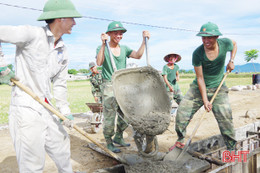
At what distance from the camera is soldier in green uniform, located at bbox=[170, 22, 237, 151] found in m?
3.39

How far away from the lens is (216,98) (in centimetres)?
352

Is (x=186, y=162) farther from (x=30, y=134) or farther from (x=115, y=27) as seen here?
(x=115, y=27)

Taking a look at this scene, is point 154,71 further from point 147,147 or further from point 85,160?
point 85,160

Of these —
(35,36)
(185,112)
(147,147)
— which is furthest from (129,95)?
(35,36)

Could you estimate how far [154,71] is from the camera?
3.02 metres

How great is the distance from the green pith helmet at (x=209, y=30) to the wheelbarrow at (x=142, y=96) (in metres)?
0.89

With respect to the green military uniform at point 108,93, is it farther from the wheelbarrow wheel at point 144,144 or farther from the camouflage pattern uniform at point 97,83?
the camouflage pattern uniform at point 97,83

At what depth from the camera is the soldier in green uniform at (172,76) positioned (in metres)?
6.01

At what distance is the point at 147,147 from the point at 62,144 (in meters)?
1.07

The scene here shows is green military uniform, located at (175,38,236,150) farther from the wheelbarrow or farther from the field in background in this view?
the field in background

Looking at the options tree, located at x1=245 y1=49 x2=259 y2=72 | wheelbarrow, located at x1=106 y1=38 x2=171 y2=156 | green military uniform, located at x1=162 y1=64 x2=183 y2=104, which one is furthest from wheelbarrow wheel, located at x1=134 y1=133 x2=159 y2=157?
tree, located at x1=245 y1=49 x2=259 y2=72

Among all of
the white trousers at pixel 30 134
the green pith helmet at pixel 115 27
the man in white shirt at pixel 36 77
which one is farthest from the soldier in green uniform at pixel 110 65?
the white trousers at pixel 30 134

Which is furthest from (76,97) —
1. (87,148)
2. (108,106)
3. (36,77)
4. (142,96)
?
(36,77)

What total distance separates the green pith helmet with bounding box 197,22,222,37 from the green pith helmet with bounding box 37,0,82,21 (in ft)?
6.30
